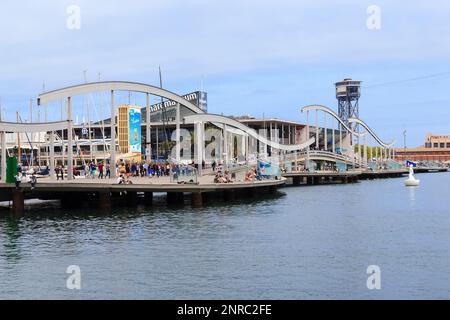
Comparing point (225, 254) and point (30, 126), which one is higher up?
point (30, 126)

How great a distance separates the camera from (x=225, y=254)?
3006 cm

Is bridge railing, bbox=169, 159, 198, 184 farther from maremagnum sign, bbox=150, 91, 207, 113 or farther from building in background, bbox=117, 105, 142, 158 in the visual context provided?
maremagnum sign, bbox=150, 91, 207, 113

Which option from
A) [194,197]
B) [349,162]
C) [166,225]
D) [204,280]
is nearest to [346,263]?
[204,280]

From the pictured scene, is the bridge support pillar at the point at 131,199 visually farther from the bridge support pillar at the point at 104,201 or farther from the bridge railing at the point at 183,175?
the bridge support pillar at the point at 104,201

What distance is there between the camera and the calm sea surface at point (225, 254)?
23281 mm

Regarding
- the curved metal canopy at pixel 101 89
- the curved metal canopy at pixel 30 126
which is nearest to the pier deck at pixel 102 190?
the curved metal canopy at pixel 30 126

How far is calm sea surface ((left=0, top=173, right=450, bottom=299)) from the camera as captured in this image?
23.3 m

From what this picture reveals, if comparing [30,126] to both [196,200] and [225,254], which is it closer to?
[196,200]

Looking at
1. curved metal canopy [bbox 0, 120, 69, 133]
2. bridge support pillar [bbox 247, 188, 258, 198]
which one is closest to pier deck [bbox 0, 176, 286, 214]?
curved metal canopy [bbox 0, 120, 69, 133]

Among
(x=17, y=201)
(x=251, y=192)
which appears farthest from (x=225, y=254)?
(x=251, y=192)

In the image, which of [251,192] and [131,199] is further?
[251,192]

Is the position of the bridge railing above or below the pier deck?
above

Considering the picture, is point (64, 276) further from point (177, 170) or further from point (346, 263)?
→ point (177, 170)
